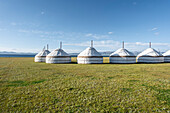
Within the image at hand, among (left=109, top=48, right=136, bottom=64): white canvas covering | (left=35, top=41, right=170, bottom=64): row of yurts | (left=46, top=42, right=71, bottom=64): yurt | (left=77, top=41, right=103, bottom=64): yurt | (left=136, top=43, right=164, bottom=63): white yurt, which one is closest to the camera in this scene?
(left=77, top=41, right=103, bottom=64): yurt

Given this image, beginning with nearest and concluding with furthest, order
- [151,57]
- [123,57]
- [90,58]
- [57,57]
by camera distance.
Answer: [90,58], [123,57], [57,57], [151,57]

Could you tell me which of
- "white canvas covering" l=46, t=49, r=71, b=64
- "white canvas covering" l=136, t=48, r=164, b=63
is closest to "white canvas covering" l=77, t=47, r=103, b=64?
"white canvas covering" l=46, t=49, r=71, b=64

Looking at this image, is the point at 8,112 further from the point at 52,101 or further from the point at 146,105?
the point at 146,105

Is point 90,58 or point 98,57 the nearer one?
point 90,58

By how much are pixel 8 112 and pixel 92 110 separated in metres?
2.73

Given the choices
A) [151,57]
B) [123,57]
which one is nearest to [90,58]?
[123,57]

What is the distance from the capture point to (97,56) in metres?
20.8

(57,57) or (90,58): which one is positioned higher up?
(57,57)

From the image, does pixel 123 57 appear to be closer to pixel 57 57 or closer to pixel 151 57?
pixel 151 57

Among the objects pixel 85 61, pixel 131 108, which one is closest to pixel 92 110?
pixel 131 108

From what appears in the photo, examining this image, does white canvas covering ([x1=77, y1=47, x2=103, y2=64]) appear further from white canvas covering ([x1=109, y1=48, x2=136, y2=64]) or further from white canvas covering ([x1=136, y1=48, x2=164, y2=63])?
white canvas covering ([x1=136, y1=48, x2=164, y2=63])

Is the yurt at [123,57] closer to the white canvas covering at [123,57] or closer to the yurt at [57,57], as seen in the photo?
the white canvas covering at [123,57]

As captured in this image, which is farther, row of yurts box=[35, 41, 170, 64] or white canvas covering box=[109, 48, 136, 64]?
white canvas covering box=[109, 48, 136, 64]

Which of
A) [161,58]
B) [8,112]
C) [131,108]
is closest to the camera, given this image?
[8,112]
